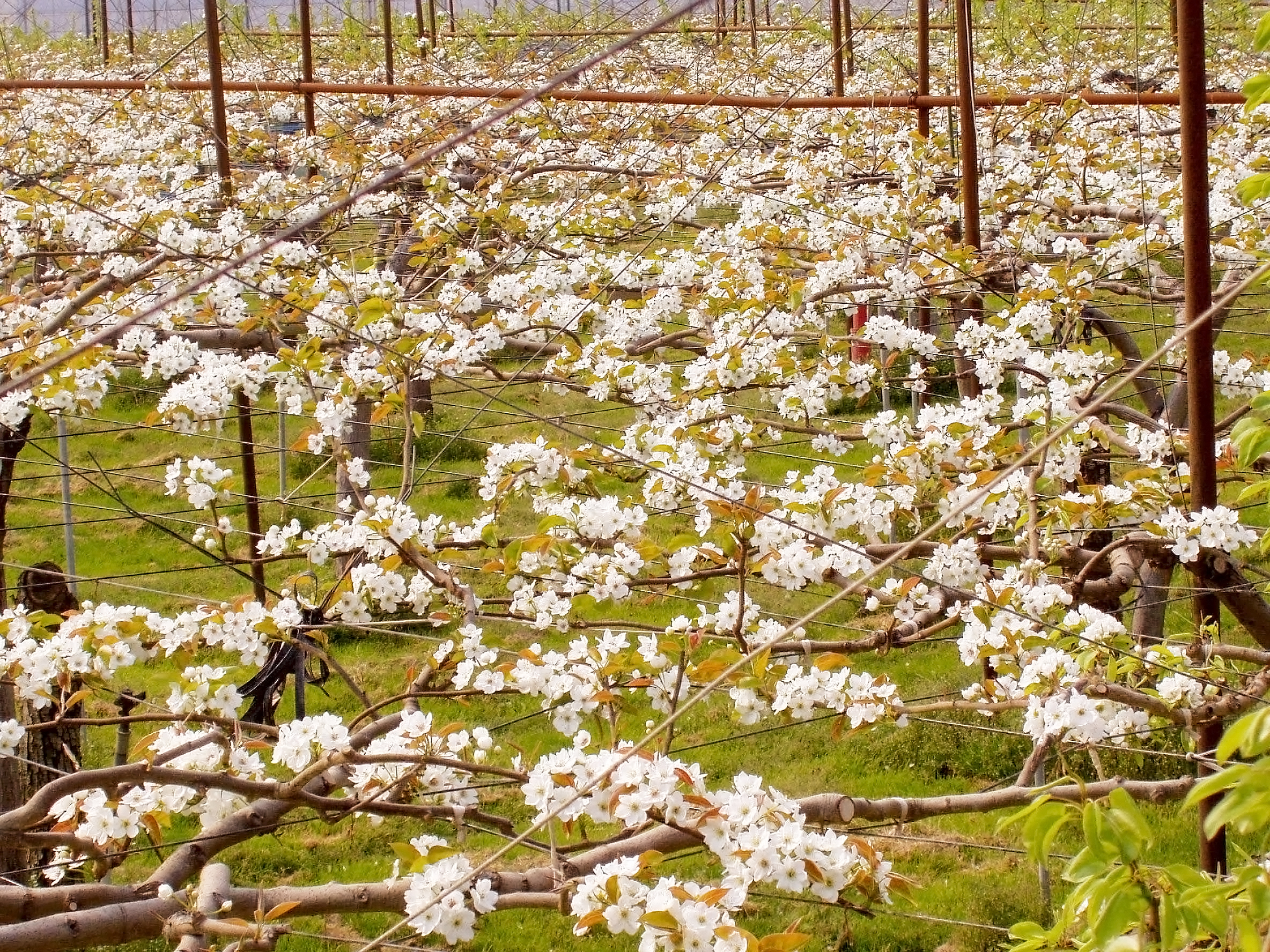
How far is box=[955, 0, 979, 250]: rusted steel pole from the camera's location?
325 centimetres

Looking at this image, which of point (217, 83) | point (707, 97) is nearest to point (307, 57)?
point (217, 83)

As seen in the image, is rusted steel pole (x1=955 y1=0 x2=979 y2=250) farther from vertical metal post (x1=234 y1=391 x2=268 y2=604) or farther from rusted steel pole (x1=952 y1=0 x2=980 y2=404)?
vertical metal post (x1=234 y1=391 x2=268 y2=604)

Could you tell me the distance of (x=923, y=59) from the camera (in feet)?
15.6

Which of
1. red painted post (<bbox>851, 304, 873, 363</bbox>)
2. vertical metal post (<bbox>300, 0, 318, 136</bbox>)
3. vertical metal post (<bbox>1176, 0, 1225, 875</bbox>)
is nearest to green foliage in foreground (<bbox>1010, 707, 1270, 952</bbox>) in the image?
vertical metal post (<bbox>1176, 0, 1225, 875</bbox>)

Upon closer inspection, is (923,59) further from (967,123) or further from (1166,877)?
(1166,877)

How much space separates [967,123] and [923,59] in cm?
136

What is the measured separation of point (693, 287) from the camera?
177 inches

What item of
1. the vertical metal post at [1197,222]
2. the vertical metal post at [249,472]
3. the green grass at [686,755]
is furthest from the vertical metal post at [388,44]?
the vertical metal post at [1197,222]

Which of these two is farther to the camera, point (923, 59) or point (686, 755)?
point (923, 59)

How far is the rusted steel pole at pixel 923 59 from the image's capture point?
14.4ft

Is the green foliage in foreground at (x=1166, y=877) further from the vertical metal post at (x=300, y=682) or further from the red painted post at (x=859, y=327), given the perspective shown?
the red painted post at (x=859, y=327)

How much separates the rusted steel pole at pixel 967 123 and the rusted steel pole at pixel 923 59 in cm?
75

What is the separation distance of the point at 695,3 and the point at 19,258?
4.13 meters

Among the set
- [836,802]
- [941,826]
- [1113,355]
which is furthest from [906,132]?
[836,802]
